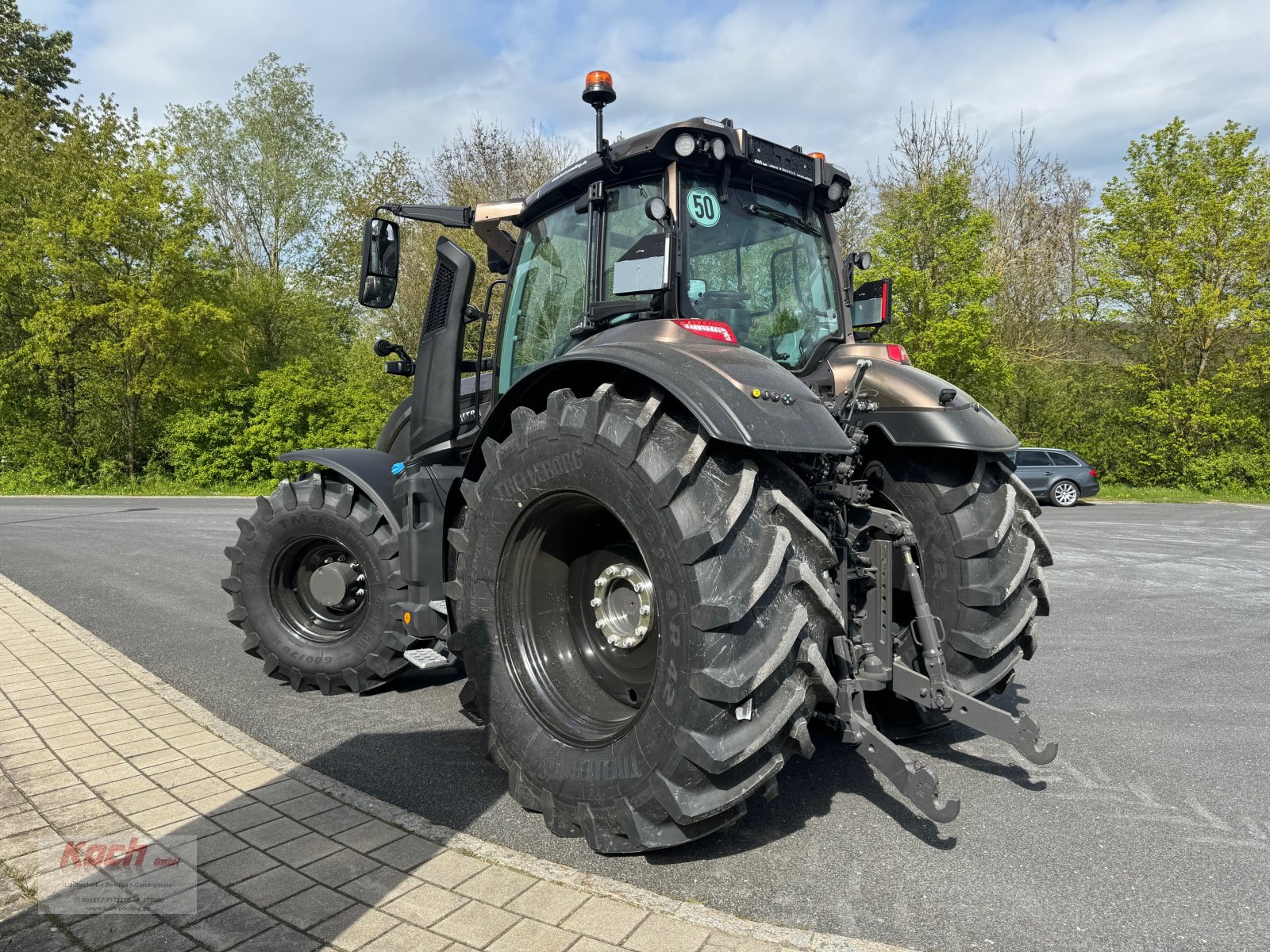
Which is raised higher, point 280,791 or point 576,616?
point 576,616

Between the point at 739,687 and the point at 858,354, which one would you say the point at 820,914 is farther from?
the point at 858,354

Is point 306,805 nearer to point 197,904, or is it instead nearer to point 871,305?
point 197,904

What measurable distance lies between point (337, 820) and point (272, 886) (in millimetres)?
458

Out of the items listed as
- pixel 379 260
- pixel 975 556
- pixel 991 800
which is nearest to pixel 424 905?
pixel 991 800

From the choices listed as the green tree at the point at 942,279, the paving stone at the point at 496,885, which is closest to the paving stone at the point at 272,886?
the paving stone at the point at 496,885

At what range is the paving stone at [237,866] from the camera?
2763 mm

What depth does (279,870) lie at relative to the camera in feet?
9.20

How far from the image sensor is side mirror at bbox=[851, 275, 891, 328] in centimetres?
431

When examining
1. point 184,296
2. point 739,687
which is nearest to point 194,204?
point 184,296

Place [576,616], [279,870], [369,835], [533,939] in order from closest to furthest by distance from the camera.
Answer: [533,939], [279,870], [369,835], [576,616]

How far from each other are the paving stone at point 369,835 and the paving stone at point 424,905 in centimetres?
37

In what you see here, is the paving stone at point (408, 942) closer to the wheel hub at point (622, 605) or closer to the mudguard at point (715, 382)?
the wheel hub at point (622, 605)

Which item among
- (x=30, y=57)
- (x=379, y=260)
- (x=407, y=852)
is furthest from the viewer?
(x=30, y=57)

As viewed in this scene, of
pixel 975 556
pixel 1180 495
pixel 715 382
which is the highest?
pixel 715 382
